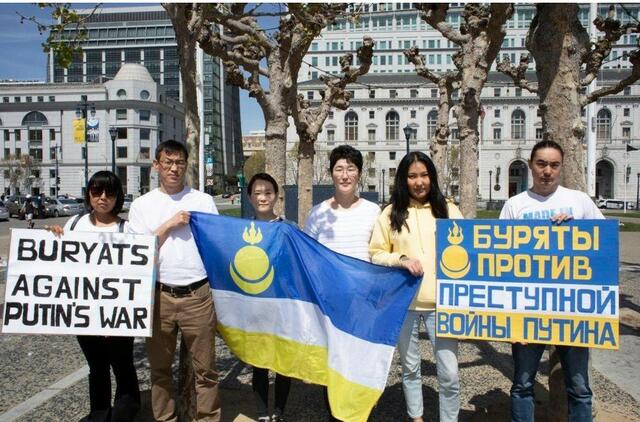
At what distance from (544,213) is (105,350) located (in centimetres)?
329

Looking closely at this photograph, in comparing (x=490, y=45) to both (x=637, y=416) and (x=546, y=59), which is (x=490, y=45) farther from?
(x=637, y=416)

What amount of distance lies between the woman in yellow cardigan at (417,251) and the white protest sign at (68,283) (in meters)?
Answer: 1.83

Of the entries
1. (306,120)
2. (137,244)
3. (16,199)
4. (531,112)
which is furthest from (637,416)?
(531,112)

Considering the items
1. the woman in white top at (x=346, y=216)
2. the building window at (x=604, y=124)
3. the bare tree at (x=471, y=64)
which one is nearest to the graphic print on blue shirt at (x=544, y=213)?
the woman in white top at (x=346, y=216)

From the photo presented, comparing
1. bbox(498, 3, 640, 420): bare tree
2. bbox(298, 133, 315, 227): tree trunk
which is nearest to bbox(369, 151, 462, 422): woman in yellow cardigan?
bbox(498, 3, 640, 420): bare tree

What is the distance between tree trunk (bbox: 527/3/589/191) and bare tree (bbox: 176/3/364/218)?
3.00m

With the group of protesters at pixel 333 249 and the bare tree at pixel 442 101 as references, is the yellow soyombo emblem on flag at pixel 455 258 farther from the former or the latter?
the bare tree at pixel 442 101

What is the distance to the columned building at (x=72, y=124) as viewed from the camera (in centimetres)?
9244

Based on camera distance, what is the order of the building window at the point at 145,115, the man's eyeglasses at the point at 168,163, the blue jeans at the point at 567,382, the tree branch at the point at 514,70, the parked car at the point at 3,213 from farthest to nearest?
1. the building window at the point at 145,115
2. the parked car at the point at 3,213
3. the tree branch at the point at 514,70
4. the man's eyeglasses at the point at 168,163
5. the blue jeans at the point at 567,382

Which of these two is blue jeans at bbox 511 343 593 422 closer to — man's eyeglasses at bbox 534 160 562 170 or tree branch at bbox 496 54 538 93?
man's eyeglasses at bbox 534 160 562 170

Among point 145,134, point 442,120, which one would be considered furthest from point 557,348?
point 145,134

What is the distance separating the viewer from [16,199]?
144ft

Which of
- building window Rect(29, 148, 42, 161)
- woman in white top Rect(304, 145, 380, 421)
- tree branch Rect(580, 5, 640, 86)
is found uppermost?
building window Rect(29, 148, 42, 161)

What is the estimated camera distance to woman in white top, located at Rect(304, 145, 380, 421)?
3.94 meters
